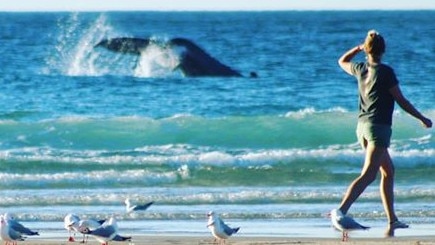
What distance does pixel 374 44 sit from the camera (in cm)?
1177

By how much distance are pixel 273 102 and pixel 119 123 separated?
5373 millimetres

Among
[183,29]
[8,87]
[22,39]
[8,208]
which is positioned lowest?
[8,208]

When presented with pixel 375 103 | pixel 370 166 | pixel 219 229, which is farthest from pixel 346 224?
pixel 375 103

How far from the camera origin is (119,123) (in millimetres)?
26953

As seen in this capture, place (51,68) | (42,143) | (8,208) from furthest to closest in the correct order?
(51,68)
(42,143)
(8,208)

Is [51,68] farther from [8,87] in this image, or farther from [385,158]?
[385,158]

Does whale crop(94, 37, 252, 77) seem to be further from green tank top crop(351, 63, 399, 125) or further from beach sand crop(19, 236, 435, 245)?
green tank top crop(351, 63, 399, 125)

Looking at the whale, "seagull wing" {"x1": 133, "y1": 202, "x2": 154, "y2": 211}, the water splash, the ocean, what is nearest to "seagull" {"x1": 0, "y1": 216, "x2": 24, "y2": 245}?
the ocean

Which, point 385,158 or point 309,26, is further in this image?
point 309,26

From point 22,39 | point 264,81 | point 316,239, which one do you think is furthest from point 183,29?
point 316,239

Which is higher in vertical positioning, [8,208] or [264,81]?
[264,81]

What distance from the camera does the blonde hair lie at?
11.7 metres

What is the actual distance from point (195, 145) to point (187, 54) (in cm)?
1694

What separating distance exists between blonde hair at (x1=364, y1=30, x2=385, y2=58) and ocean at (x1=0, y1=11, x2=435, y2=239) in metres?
2.37
